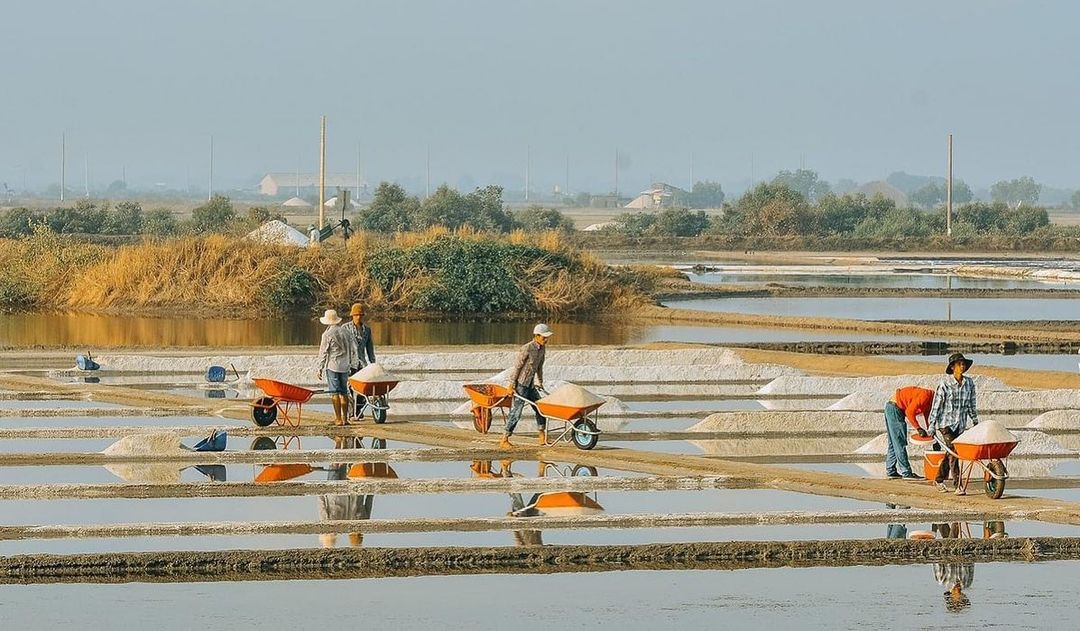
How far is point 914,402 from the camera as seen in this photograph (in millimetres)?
15047

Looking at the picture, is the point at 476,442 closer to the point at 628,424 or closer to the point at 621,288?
the point at 628,424

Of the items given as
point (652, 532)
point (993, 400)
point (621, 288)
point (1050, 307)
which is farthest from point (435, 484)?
point (1050, 307)

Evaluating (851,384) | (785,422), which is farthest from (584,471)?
(851,384)

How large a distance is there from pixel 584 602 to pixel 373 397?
281 inches

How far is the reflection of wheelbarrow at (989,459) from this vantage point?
13.9 meters

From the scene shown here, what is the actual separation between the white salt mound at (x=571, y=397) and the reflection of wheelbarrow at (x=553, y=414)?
2 cm

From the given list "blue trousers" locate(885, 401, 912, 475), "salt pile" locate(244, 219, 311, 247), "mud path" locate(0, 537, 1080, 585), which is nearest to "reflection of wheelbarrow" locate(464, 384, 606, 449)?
"blue trousers" locate(885, 401, 912, 475)

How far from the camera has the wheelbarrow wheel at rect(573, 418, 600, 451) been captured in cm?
1670

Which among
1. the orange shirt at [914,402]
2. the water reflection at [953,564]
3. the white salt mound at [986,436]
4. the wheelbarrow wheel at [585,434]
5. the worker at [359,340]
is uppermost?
the worker at [359,340]

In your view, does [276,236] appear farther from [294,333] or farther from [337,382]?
[337,382]

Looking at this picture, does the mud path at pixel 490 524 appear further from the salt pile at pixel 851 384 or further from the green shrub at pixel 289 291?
the green shrub at pixel 289 291

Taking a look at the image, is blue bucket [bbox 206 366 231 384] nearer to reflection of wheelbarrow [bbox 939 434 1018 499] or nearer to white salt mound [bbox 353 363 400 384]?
white salt mound [bbox 353 363 400 384]

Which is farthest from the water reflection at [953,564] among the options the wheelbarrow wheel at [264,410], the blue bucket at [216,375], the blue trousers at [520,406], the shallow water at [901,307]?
the shallow water at [901,307]

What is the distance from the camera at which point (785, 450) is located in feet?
57.8
